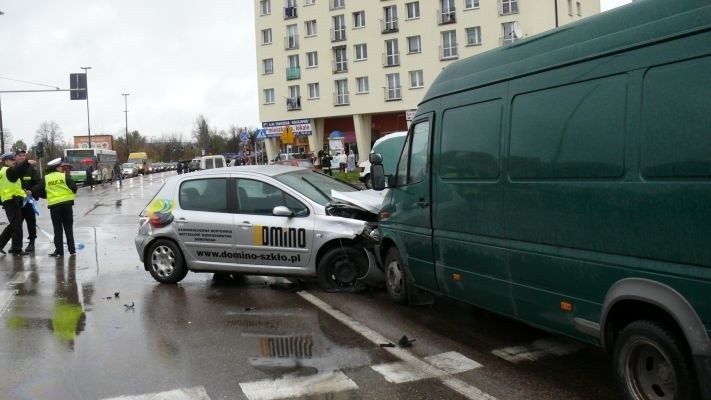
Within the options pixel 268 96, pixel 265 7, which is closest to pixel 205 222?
pixel 268 96

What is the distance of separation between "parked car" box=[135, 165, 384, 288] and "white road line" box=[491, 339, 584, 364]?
2.65 m

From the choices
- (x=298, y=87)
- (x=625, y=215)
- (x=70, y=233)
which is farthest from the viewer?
(x=298, y=87)

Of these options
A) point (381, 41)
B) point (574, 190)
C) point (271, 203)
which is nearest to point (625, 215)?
point (574, 190)

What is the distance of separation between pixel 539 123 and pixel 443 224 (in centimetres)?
159

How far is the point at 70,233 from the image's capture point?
1263 cm

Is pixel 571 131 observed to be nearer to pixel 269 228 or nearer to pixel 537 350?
pixel 537 350

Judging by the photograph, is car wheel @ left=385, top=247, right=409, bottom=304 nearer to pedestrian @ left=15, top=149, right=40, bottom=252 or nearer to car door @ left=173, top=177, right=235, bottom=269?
car door @ left=173, top=177, right=235, bottom=269

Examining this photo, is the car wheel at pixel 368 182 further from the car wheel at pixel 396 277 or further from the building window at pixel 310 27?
the building window at pixel 310 27

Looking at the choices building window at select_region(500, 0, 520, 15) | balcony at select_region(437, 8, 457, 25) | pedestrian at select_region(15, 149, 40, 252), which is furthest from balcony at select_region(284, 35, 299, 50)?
pedestrian at select_region(15, 149, 40, 252)

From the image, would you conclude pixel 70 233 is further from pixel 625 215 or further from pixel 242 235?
pixel 625 215

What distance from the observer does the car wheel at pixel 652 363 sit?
384 centimetres

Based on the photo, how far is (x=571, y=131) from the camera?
463 cm

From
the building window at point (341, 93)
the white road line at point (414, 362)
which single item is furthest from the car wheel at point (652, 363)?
the building window at point (341, 93)

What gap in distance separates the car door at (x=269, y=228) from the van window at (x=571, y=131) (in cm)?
375
